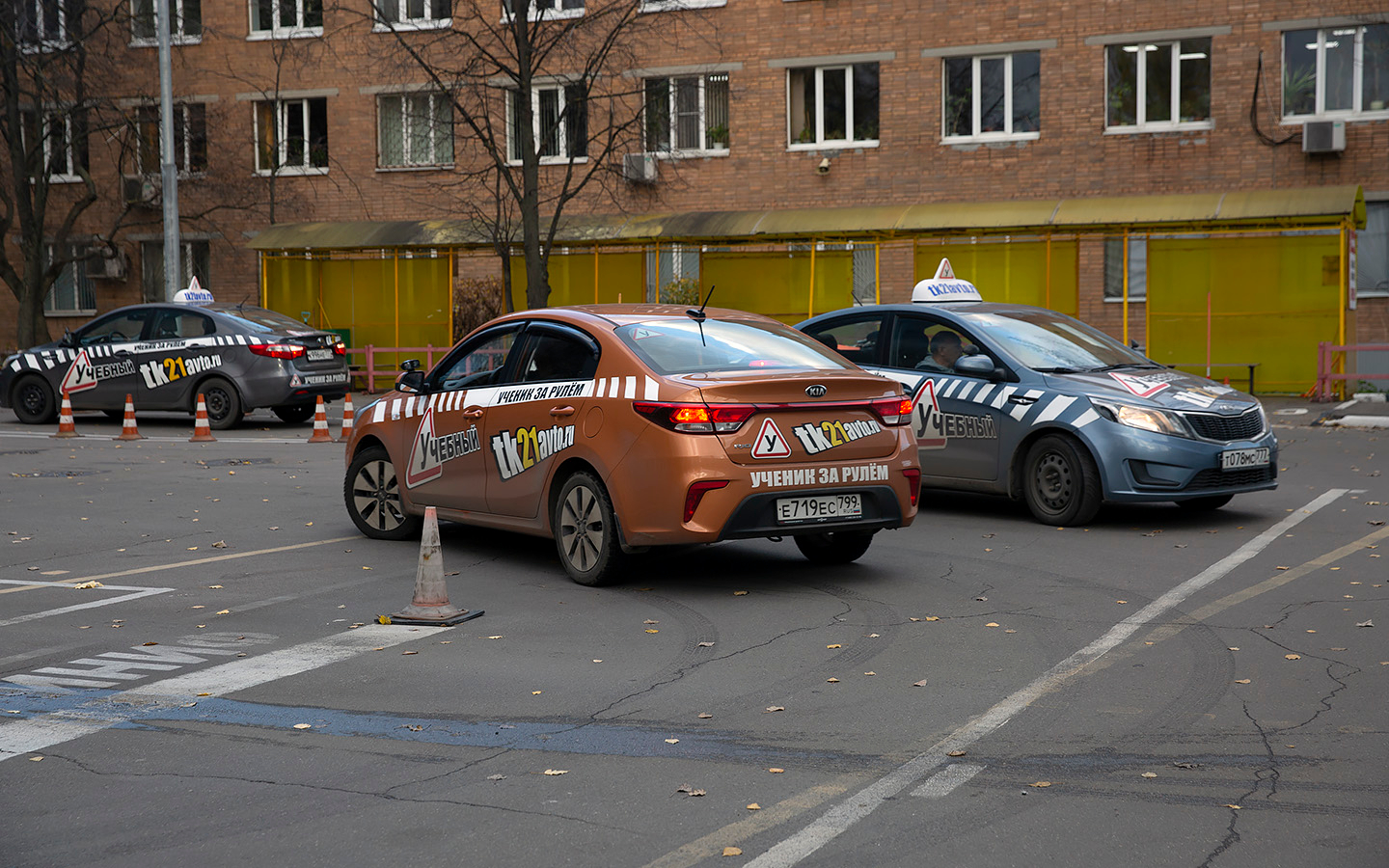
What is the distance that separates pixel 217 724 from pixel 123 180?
1297 inches

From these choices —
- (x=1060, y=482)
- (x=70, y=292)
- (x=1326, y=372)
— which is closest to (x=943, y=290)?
(x=1060, y=482)

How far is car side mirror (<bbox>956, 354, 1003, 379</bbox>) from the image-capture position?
10859 millimetres

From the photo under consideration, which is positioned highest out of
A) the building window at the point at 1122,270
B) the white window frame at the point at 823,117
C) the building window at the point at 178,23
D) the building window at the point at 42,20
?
the building window at the point at 178,23

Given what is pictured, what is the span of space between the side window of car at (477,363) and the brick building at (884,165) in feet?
57.7

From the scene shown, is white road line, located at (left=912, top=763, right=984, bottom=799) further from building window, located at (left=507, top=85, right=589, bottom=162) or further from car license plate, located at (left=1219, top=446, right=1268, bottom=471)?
building window, located at (left=507, top=85, right=589, bottom=162)

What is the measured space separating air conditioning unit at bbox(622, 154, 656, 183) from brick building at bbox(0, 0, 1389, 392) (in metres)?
0.06

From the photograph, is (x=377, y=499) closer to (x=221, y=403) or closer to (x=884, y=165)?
(x=221, y=403)

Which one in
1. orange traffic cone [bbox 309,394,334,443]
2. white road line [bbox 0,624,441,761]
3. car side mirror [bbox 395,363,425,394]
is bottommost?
white road line [bbox 0,624,441,761]

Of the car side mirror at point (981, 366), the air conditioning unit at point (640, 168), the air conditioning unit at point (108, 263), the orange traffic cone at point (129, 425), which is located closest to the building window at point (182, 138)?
the air conditioning unit at point (108, 263)

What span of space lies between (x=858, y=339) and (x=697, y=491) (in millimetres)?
4764

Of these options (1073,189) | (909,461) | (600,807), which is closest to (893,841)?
(600,807)

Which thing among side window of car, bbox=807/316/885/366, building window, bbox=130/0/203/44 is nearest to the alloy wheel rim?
side window of car, bbox=807/316/885/366

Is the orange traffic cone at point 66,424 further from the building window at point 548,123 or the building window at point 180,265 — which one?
the building window at point 180,265

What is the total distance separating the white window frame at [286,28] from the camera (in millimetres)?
34312
